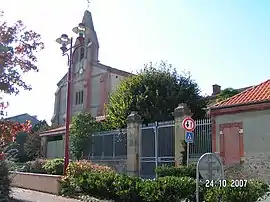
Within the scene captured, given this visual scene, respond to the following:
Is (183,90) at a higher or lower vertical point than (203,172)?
higher

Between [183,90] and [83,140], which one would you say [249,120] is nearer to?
[183,90]

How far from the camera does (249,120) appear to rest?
1647 cm

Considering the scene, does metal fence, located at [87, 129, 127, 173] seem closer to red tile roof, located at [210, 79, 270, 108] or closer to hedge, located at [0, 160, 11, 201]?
red tile roof, located at [210, 79, 270, 108]

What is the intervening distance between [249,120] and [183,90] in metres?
7.17

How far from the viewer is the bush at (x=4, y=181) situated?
12.1 metres

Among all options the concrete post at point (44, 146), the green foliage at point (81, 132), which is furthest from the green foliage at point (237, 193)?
the concrete post at point (44, 146)

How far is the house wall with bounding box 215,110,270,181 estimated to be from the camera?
15.7 m

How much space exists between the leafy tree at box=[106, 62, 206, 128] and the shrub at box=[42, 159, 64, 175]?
14.9 feet

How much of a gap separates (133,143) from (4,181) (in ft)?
26.7

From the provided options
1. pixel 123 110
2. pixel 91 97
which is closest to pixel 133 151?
pixel 123 110

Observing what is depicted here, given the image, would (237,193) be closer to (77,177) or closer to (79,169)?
(77,177)

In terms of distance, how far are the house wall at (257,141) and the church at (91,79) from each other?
79.7 feet

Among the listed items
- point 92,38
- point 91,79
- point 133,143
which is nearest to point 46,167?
point 133,143
